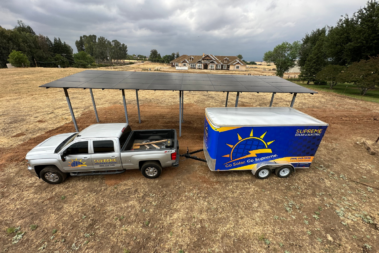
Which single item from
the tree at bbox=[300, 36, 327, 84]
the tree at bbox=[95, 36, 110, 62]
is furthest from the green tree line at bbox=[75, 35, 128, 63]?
the tree at bbox=[300, 36, 327, 84]

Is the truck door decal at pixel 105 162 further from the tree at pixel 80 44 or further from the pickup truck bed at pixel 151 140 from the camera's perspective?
the tree at pixel 80 44

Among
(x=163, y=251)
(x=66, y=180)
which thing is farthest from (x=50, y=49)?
(x=163, y=251)

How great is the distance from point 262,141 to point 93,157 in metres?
7.00

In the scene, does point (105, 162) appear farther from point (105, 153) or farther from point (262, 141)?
point (262, 141)

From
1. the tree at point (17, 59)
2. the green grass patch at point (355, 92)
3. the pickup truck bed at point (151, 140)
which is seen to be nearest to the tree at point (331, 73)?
the green grass patch at point (355, 92)

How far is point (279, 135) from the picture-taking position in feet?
20.3

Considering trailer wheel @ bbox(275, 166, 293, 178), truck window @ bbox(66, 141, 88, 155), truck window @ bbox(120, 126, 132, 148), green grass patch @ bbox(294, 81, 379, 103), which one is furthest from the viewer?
green grass patch @ bbox(294, 81, 379, 103)

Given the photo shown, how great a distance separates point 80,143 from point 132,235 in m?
4.06

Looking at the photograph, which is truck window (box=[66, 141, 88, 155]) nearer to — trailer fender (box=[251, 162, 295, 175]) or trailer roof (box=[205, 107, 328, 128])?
trailer roof (box=[205, 107, 328, 128])

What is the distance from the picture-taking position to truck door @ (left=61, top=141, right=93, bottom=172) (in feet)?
19.9

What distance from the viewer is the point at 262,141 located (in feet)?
20.6

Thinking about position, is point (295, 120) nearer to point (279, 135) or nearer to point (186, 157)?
point (279, 135)

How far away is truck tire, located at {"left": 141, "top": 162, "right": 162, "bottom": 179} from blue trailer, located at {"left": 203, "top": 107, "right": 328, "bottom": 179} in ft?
7.69

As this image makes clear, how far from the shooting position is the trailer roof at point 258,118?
6.06 meters
